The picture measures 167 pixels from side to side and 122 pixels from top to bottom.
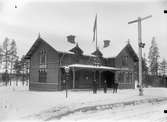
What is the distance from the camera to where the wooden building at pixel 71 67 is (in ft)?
81.4

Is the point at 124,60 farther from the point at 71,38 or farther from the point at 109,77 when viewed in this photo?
the point at 71,38

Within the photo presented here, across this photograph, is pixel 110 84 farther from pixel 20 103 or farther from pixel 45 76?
pixel 20 103

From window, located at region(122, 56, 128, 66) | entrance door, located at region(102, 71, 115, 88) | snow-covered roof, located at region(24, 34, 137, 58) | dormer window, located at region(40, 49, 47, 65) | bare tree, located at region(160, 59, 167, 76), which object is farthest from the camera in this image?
bare tree, located at region(160, 59, 167, 76)

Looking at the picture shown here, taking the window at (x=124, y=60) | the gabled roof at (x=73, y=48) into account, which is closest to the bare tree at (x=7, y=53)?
the gabled roof at (x=73, y=48)

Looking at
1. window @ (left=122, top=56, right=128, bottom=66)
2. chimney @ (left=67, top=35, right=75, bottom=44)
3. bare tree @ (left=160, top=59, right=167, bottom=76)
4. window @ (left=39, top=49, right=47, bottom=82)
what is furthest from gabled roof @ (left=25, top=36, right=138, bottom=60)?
bare tree @ (left=160, top=59, right=167, bottom=76)

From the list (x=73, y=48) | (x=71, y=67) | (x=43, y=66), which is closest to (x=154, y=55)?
(x=73, y=48)

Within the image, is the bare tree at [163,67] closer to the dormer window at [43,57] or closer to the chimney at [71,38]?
the chimney at [71,38]

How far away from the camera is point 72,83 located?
25.8 metres

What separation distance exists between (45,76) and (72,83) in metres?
3.41

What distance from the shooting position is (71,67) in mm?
23719

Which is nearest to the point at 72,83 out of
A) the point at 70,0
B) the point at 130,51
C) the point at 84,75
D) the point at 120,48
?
the point at 84,75

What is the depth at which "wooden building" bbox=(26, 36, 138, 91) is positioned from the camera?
24.8 m

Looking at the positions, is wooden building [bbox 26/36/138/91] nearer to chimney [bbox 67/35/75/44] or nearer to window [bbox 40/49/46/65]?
window [bbox 40/49/46/65]

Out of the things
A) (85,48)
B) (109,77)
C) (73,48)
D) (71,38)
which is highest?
(71,38)
